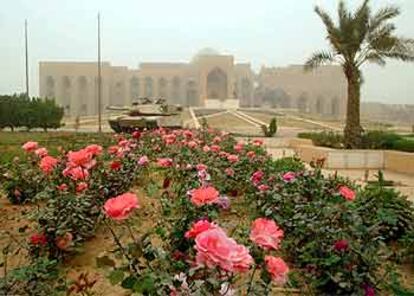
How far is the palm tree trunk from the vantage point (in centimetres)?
1727

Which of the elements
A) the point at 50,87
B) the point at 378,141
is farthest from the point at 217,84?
the point at 378,141

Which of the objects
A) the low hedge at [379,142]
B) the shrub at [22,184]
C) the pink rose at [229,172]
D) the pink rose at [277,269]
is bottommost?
the low hedge at [379,142]

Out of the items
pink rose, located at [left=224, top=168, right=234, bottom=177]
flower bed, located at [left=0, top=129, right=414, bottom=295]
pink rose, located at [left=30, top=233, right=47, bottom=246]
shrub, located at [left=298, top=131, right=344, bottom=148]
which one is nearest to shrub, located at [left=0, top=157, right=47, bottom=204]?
flower bed, located at [left=0, top=129, right=414, bottom=295]

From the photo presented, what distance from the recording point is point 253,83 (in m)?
100

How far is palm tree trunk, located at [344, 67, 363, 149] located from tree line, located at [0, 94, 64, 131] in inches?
890

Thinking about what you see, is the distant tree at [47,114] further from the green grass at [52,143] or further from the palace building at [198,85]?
the palace building at [198,85]

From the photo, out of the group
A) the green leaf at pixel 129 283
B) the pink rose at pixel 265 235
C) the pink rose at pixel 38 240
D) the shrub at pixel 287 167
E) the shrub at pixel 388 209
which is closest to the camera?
the pink rose at pixel 265 235

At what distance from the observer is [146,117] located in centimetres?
2916

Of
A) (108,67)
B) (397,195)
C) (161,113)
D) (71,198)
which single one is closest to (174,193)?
(71,198)

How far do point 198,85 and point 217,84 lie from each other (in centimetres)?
317

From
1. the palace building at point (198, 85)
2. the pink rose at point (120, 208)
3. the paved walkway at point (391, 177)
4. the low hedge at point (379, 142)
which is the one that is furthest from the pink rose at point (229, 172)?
the palace building at point (198, 85)

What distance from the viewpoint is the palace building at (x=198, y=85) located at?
3509 inches

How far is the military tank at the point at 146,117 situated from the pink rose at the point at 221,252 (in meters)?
25.2

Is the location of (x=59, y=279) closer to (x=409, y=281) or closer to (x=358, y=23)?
(x=409, y=281)
